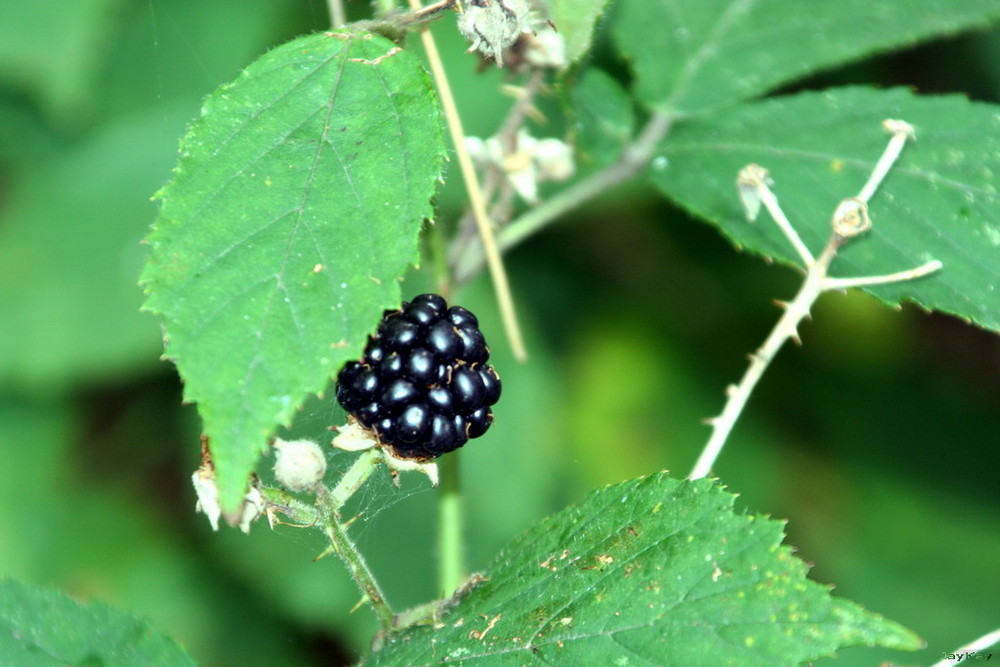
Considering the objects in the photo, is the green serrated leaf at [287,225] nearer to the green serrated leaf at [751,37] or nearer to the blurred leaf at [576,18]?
the blurred leaf at [576,18]

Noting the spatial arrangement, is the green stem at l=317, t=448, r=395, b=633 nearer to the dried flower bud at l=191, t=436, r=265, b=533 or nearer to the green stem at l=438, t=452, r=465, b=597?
the dried flower bud at l=191, t=436, r=265, b=533

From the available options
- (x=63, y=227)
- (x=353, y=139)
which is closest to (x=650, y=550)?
(x=353, y=139)

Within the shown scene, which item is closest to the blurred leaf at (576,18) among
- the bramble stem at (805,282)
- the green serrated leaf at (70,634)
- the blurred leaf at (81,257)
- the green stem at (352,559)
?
the bramble stem at (805,282)

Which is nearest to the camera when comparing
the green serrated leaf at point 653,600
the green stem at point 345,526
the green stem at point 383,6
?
the green serrated leaf at point 653,600

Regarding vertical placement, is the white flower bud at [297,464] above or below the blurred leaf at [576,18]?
below

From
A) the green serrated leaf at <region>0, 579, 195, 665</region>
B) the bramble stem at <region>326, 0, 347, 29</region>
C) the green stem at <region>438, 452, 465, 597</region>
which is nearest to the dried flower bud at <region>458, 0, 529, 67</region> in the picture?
the bramble stem at <region>326, 0, 347, 29</region>

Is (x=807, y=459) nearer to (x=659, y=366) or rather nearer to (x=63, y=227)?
(x=659, y=366)

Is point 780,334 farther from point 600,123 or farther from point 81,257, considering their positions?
point 81,257
